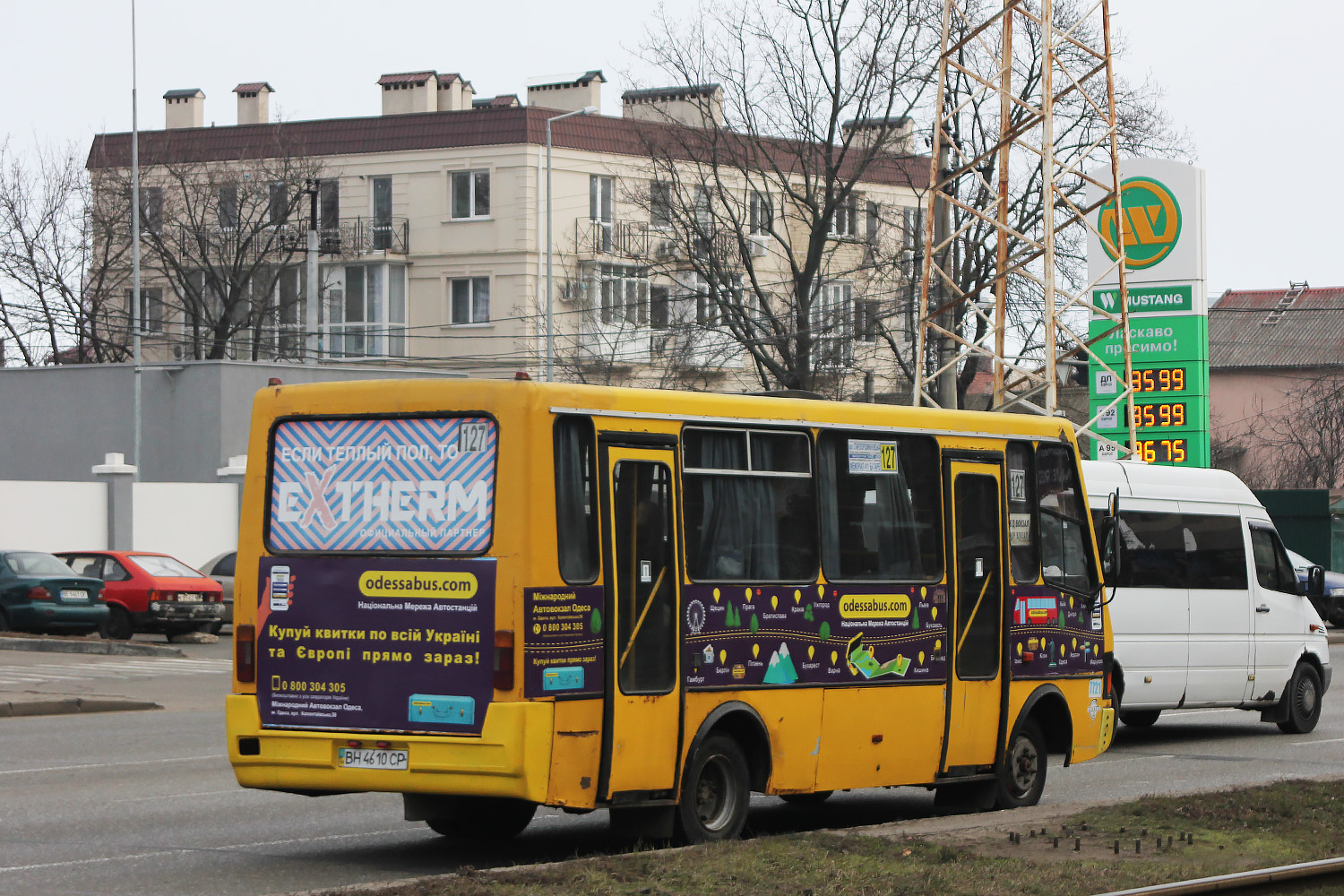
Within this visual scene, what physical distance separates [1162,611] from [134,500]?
2361 centimetres

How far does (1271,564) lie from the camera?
1812cm

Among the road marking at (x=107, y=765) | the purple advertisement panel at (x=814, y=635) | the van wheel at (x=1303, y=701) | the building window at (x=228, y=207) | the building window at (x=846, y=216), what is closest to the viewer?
the purple advertisement panel at (x=814, y=635)

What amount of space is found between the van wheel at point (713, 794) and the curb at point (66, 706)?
10.9 meters

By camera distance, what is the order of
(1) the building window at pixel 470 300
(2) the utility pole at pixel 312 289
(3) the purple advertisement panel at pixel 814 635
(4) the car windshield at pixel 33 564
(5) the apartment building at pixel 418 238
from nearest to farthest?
1. (3) the purple advertisement panel at pixel 814 635
2. (4) the car windshield at pixel 33 564
3. (2) the utility pole at pixel 312 289
4. (5) the apartment building at pixel 418 238
5. (1) the building window at pixel 470 300

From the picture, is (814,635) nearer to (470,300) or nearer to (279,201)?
(470,300)

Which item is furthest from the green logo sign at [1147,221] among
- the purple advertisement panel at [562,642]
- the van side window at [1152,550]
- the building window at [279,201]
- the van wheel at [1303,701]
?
the building window at [279,201]

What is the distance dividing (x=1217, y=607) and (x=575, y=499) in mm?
10067

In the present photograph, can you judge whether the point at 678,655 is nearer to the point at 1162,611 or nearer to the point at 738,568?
the point at 738,568

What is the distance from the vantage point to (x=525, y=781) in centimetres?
865

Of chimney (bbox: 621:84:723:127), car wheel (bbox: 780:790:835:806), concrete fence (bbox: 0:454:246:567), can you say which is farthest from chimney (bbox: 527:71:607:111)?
car wheel (bbox: 780:790:835:806)

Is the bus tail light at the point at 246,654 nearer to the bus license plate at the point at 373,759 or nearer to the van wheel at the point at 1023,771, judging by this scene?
the bus license plate at the point at 373,759

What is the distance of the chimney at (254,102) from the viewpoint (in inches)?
2500

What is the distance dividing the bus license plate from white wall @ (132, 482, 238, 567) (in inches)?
1067

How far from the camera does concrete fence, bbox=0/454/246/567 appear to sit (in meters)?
33.0
